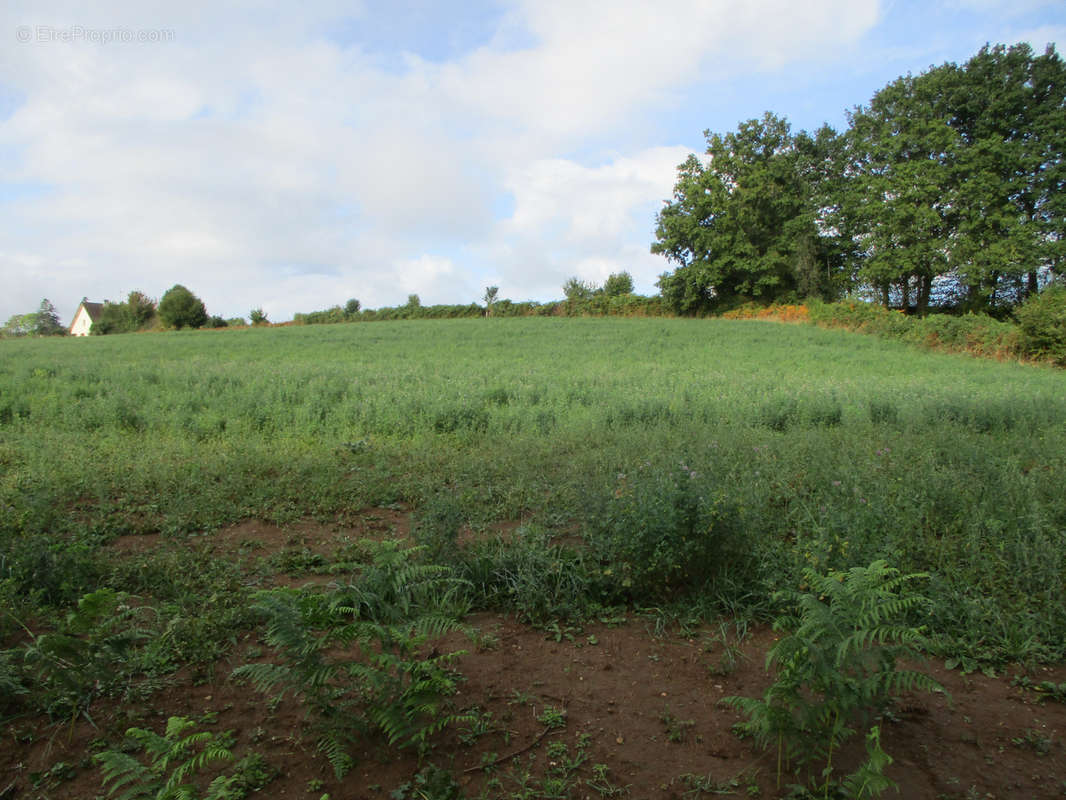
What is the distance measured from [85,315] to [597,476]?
311ft

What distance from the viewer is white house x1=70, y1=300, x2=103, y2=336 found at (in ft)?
259

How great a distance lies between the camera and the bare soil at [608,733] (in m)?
2.45

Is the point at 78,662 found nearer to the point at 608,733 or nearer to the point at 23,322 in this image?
the point at 608,733

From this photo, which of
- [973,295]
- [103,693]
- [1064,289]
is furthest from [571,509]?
[973,295]

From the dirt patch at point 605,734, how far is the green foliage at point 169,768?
5.3 inches

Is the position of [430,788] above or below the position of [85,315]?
below

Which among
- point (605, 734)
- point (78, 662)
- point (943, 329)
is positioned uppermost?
point (943, 329)

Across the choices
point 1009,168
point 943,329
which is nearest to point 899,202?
point 1009,168

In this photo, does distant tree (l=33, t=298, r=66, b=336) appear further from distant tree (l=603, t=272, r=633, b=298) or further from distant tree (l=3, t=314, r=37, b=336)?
distant tree (l=603, t=272, r=633, b=298)

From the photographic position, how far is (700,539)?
3918 mm

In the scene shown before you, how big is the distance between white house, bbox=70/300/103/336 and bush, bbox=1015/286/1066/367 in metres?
91.7

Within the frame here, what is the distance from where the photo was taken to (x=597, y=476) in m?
5.84

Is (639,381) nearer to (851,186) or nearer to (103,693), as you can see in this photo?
(103,693)

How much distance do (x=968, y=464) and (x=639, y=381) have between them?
8389 millimetres
